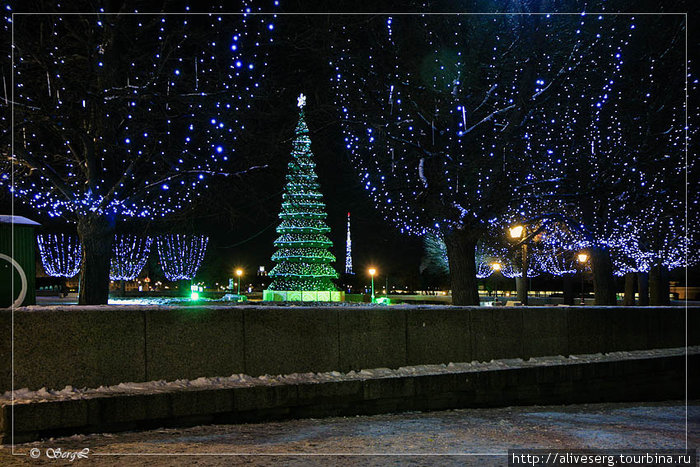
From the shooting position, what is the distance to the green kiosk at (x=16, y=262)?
→ 952cm

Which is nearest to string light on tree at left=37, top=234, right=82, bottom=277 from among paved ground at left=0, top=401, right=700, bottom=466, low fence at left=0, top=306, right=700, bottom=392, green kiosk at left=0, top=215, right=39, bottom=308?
green kiosk at left=0, top=215, right=39, bottom=308

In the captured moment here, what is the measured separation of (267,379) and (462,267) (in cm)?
830

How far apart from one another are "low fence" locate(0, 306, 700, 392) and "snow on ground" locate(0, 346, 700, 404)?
0.12 meters

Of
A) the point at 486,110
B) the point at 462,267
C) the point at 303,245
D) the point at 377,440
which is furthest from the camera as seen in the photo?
the point at 303,245

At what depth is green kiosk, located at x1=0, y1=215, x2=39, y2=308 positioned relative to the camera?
952 cm

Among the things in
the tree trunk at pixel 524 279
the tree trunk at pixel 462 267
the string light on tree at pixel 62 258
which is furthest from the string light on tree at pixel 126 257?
the tree trunk at pixel 462 267

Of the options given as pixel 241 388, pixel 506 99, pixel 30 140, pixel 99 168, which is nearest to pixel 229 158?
pixel 99 168

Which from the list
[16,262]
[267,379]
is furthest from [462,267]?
[16,262]

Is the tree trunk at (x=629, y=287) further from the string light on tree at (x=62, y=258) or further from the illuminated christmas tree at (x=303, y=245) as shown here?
the string light on tree at (x=62, y=258)

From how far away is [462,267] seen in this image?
16.2 meters

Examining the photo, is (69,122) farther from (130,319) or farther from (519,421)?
(519,421)

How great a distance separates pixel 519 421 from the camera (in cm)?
899

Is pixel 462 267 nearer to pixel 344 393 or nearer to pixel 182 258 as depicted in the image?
pixel 344 393

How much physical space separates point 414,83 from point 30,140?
9.71 metres
